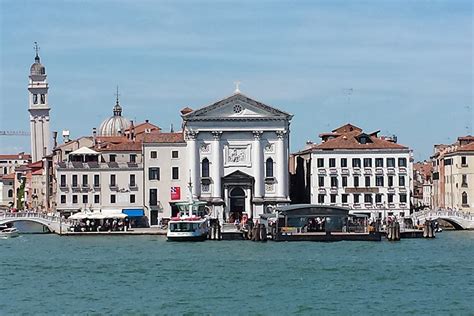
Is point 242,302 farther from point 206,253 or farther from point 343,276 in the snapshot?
point 206,253

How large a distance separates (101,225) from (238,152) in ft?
30.1

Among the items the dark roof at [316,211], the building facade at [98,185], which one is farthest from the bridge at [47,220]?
the dark roof at [316,211]

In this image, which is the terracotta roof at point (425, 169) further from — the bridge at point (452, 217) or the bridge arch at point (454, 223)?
the bridge at point (452, 217)

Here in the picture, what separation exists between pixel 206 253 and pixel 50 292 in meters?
16.3

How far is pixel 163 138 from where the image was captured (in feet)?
242

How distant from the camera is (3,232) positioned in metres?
67.1

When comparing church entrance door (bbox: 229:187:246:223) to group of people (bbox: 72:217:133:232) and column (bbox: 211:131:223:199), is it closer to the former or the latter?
column (bbox: 211:131:223:199)

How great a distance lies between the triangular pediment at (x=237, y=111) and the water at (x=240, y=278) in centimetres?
1617

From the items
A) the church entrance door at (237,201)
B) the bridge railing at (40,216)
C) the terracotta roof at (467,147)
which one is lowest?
the bridge railing at (40,216)

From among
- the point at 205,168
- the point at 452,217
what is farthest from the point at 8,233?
the point at 452,217

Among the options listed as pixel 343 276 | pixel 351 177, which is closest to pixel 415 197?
pixel 351 177

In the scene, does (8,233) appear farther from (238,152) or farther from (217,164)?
(238,152)

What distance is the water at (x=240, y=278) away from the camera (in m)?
31.6

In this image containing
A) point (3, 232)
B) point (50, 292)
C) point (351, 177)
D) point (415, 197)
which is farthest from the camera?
point (415, 197)
